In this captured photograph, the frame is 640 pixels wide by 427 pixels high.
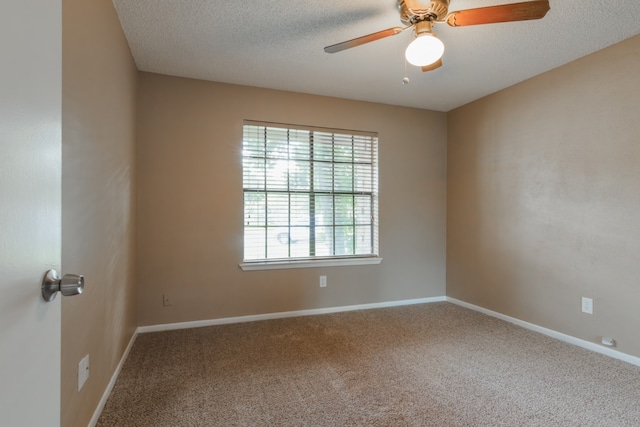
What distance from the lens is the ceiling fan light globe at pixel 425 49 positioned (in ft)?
5.66

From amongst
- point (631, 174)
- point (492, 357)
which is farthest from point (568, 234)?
point (492, 357)

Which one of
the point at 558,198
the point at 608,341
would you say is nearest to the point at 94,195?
the point at 558,198

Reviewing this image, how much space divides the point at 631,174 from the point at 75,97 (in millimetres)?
3594

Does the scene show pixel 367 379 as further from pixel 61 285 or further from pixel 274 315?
pixel 61 285

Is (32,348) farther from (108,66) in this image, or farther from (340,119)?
(340,119)

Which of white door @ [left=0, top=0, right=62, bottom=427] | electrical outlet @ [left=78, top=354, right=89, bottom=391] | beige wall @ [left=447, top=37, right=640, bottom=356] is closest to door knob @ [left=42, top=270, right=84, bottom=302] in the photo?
white door @ [left=0, top=0, right=62, bottom=427]

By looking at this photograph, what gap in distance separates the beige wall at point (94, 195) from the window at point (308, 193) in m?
1.20

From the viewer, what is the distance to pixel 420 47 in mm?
1753

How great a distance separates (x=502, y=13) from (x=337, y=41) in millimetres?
1214

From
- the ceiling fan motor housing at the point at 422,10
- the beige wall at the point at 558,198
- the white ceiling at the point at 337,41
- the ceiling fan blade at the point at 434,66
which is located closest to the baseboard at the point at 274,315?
the beige wall at the point at 558,198

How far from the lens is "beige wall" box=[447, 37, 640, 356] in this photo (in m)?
2.38

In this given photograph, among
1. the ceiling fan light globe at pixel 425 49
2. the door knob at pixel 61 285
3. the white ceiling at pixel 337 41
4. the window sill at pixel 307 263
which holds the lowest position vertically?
the window sill at pixel 307 263

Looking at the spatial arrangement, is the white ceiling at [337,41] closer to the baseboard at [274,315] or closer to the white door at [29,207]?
the white door at [29,207]

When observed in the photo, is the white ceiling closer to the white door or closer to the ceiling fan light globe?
the ceiling fan light globe
